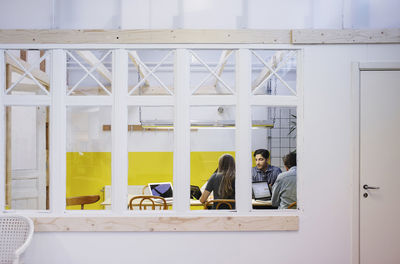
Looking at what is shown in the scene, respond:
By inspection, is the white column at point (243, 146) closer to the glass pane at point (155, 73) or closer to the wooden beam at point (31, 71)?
the wooden beam at point (31, 71)

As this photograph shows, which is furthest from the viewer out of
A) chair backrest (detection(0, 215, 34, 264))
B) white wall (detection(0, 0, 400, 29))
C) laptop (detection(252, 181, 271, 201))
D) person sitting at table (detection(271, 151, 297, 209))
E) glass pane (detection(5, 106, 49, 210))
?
laptop (detection(252, 181, 271, 201))

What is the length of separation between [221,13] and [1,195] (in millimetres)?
3074

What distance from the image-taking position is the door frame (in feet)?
10.9

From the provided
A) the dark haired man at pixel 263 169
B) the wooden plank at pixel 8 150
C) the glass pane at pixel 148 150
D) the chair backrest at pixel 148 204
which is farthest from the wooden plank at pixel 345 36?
the glass pane at pixel 148 150

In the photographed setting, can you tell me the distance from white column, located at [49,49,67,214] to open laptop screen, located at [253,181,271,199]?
285 cm

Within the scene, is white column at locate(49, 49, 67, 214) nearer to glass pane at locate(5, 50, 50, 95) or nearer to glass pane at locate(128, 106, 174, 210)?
glass pane at locate(5, 50, 50, 95)

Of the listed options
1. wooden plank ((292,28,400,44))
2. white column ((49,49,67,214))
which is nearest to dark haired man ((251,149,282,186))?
wooden plank ((292,28,400,44))

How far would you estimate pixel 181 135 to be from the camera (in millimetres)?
3312

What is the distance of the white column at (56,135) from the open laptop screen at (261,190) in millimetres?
2851

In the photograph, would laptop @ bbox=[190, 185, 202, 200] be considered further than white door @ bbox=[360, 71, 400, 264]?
Yes

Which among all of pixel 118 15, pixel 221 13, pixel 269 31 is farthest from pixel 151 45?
pixel 269 31

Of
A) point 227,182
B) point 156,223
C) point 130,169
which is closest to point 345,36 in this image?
point 227,182

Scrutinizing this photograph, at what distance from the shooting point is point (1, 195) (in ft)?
11.0

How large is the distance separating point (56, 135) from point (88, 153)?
3.73 meters
